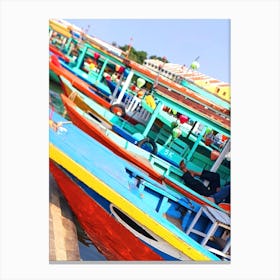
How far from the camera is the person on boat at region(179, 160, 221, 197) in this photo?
3.43 meters

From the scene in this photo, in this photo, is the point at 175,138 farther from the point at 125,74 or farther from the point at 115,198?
the point at 125,74

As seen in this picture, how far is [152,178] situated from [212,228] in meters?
0.76

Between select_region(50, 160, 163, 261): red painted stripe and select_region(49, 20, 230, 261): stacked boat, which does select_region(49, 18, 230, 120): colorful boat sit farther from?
select_region(50, 160, 163, 261): red painted stripe

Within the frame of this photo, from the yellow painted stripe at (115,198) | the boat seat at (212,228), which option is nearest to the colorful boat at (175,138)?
the boat seat at (212,228)

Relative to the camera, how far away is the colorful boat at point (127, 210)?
2.93m

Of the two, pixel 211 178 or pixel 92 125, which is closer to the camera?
pixel 211 178

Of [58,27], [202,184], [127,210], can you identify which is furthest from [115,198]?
[58,27]

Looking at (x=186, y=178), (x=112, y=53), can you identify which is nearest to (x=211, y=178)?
(x=186, y=178)

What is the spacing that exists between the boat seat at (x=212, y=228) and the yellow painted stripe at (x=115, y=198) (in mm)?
229
